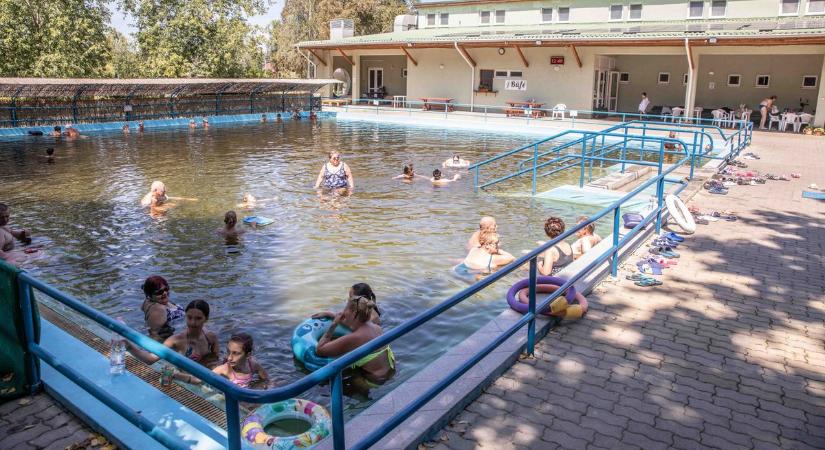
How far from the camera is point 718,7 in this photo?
31438 mm

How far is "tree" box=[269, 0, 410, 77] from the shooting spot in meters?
59.8

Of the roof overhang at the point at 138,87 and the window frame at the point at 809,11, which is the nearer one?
the roof overhang at the point at 138,87

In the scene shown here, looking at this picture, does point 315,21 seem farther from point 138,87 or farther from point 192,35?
point 138,87

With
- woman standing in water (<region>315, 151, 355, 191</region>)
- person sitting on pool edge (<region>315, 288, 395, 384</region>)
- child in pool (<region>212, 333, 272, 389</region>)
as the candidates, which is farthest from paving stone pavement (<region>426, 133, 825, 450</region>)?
woman standing in water (<region>315, 151, 355, 191</region>)

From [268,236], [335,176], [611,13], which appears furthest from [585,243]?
[611,13]

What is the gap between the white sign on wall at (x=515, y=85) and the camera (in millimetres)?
34875

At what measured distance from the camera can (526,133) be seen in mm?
28484

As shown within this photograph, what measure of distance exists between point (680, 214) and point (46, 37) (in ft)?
111

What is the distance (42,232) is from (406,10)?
56.3 meters

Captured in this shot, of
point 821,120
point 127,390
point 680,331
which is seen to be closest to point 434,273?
point 680,331

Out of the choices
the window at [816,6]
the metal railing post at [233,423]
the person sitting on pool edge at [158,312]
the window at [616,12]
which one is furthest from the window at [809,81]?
the metal railing post at [233,423]

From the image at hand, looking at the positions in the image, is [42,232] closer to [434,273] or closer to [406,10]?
[434,273]

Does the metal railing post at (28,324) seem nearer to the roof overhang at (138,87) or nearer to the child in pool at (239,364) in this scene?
the child in pool at (239,364)

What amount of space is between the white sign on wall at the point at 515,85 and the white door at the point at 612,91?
4.48 m
